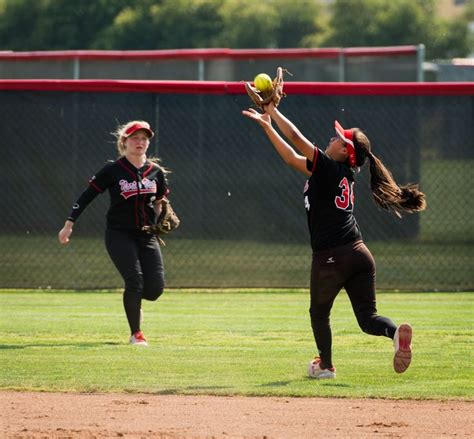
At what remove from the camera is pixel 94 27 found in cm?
4866

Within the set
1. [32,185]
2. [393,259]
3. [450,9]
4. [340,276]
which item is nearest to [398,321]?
[393,259]

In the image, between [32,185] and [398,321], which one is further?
[32,185]

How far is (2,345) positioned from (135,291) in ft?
3.73

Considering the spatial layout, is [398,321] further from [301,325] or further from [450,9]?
[450,9]

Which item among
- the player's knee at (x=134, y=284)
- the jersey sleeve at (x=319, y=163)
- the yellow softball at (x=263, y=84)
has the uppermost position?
the yellow softball at (x=263, y=84)

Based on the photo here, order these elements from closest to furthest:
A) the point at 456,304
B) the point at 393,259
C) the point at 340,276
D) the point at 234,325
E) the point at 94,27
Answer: the point at 340,276 → the point at 234,325 → the point at 456,304 → the point at 393,259 → the point at 94,27

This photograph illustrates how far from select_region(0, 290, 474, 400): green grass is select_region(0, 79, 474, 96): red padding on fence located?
219 cm

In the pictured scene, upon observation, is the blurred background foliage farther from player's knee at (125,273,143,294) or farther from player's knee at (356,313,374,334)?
player's knee at (356,313,374,334)

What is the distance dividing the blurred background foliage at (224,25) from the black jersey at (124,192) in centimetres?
3683

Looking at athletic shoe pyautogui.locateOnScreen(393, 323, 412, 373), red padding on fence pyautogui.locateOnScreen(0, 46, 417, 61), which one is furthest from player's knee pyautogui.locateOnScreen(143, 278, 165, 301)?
red padding on fence pyautogui.locateOnScreen(0, 46, 417, 61)

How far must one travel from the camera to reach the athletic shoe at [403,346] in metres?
7.67

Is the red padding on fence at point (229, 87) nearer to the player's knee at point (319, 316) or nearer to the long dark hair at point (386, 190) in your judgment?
the long dark hair at point (386, 190)

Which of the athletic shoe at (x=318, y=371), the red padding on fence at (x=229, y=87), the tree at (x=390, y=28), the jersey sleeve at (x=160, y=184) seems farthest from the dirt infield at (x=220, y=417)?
the tree at (x=390, y=28)

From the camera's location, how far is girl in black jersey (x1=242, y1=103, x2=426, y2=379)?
26.0 feet
